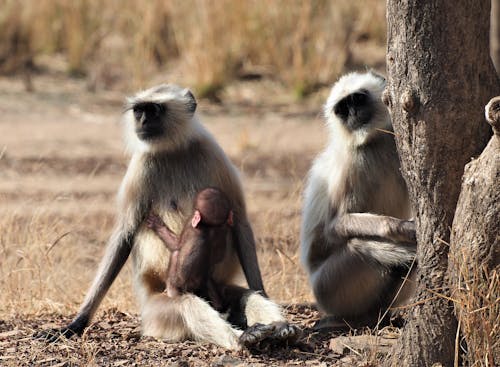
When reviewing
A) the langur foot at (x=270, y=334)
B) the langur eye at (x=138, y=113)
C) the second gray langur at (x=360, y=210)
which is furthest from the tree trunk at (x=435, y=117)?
the langur eye at (x=138, y=113)

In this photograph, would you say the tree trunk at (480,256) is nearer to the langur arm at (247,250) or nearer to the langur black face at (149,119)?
the langur arm at (247,250)

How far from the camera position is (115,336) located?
16.6 ft

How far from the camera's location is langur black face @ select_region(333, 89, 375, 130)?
5168mm

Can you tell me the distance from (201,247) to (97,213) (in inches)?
140

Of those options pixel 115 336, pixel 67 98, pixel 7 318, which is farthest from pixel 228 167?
pixel 67 98

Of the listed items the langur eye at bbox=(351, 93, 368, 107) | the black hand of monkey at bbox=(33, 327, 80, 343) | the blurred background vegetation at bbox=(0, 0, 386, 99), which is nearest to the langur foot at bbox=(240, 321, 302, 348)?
the black hand of monkey at bbox=(33, 327, 80, 343)

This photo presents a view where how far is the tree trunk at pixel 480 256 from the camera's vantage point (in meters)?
3.75

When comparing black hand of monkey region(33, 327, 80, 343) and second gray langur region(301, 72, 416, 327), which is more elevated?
second gray langur region(301, 72, 416, 327)

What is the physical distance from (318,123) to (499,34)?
3.19m

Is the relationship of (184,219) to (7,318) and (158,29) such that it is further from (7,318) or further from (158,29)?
(158,29)

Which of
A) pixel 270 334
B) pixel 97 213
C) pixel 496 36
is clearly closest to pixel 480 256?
pixel 270 334

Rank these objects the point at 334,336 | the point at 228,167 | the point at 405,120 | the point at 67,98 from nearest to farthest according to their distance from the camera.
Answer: the point at 405,120, the point at 334,336, the point at 228,167, the point at 67,98

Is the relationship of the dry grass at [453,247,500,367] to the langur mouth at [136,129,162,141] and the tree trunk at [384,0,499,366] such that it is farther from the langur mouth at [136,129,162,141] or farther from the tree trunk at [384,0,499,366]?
the langur mouth at [136,129,162,141]

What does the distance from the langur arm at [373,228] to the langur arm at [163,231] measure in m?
0.78
